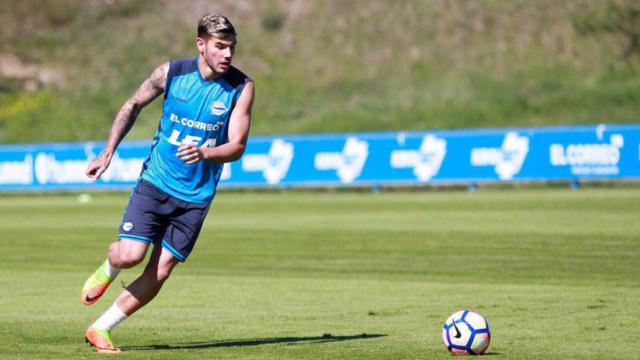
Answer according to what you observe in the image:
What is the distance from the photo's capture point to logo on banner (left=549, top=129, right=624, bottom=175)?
34.9 meters

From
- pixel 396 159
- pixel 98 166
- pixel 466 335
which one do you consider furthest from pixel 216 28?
pixel 396 159

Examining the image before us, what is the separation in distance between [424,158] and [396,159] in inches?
34.4

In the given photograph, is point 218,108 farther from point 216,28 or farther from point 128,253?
point 128,253

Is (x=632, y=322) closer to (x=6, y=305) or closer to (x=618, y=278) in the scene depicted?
(x=618, y=278)

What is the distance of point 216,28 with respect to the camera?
9305 millimetres

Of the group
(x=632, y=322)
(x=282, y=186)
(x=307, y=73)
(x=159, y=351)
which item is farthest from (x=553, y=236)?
(x=307, y=73)

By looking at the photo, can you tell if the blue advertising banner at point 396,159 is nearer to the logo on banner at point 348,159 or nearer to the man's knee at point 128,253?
the logo on banner at point 348,159

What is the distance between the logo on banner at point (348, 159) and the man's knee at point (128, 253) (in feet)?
93.2

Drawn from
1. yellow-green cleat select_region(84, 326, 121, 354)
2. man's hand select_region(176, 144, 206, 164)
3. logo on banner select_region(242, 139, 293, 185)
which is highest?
logo on banner select_region(242, 139, 293, 185)

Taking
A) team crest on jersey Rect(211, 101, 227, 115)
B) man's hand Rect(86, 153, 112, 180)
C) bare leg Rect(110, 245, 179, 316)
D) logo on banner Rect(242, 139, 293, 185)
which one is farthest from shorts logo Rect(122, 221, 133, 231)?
logo on banner Rect(242, 139, 293, 185)

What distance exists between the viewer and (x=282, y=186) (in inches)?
1547

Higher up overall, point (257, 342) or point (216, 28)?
point (216, 28)

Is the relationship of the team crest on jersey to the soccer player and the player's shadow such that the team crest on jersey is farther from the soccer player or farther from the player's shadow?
the player's shadow

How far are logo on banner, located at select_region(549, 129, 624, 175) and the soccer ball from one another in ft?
86.6
